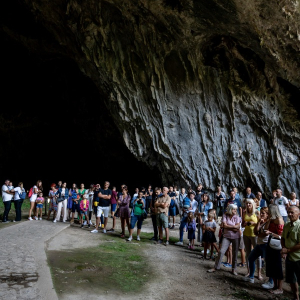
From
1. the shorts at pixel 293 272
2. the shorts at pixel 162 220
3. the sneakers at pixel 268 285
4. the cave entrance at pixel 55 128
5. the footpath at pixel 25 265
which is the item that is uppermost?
the cave entrance at pixel 55 128

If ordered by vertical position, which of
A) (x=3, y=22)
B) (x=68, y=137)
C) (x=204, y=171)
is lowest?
(x=204, y=171)

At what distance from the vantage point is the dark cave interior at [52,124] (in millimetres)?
21438

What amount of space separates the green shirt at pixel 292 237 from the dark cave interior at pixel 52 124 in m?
17.1

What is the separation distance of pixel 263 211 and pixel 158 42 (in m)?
10.9

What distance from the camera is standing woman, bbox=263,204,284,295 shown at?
5613mm

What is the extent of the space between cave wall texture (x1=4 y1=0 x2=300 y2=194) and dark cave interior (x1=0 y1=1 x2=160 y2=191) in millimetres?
3572

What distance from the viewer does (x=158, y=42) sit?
1488 cm

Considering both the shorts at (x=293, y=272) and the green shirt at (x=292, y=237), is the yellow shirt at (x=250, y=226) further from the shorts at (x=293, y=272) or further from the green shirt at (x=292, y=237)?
the shorts at (x=293, y=272)

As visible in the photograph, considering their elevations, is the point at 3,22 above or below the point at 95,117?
above

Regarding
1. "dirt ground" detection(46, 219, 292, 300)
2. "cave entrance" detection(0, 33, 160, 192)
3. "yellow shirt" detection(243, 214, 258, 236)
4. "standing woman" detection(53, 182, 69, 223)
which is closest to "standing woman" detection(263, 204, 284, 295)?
"dirt ground" detection(46, 219, 292, 300)

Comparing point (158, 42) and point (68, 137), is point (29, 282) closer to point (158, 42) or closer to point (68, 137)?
point (158, 42)

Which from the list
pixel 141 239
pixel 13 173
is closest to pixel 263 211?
pixel 141 239

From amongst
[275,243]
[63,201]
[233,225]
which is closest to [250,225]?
[233,225]

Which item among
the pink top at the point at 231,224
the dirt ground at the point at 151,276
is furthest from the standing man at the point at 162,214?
the pink top at the point at 231,224
